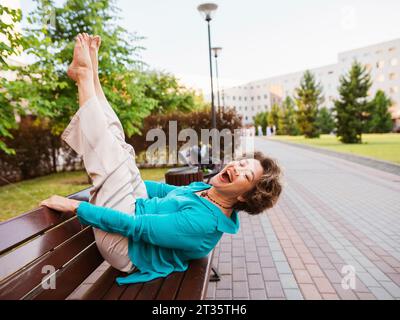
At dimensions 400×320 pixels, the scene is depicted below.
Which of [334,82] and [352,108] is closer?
[352,108]

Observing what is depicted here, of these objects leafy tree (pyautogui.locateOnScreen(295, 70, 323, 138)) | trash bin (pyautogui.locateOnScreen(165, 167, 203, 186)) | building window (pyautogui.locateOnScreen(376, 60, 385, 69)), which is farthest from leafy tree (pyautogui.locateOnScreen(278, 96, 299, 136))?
trash bin (pyautogui.locateOnScreen(165, 167, 203, 186))

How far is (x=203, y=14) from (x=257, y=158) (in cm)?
906

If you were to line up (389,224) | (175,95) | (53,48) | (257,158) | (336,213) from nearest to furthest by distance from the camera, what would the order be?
(257,158), (389,224), (336,213), (53,48), (175,95)

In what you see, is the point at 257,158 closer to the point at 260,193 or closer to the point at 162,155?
the point at 260,193

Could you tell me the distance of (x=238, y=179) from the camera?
1.96 m

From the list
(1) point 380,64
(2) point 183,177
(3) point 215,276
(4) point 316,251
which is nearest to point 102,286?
(3) point 215,276

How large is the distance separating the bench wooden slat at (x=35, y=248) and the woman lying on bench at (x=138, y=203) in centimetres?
18

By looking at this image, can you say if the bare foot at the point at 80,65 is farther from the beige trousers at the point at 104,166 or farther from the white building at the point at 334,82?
the white building at the point at 334,82

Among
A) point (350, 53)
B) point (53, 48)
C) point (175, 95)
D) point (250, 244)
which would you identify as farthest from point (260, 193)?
point (350, 53)

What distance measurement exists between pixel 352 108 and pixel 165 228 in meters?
33.5

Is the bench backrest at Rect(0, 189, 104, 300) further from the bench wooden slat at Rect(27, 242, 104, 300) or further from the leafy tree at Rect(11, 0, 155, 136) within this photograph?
the leafy tree at Rect(11, 0, 155, 136)

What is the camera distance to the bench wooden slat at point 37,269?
137 cm

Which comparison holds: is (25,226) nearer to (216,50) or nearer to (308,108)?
(216,50)

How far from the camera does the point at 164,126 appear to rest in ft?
50.1
